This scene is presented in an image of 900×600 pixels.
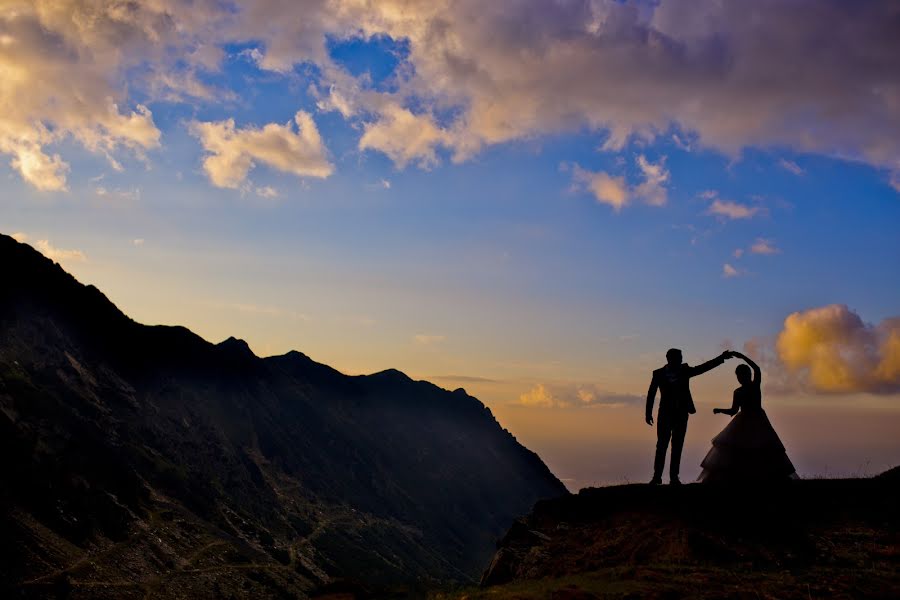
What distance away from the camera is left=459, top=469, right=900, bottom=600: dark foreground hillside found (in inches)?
526

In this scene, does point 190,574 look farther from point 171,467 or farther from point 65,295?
point 65,295

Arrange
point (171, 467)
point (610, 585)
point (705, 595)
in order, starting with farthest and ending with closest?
point (171, 467)
point (610, 585)
point (705, 595)

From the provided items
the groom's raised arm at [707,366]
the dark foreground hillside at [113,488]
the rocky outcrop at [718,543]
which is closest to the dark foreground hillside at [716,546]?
the rocky outcrop at [718,543]

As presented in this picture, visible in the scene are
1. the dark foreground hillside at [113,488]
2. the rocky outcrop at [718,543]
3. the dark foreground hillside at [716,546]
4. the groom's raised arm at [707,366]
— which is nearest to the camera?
the dark foreground hillside at [716,546]

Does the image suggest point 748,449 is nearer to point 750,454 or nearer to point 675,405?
point 750,454

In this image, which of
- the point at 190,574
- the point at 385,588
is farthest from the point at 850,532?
the point at 190,574

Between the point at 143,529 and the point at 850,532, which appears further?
the point at 143,529

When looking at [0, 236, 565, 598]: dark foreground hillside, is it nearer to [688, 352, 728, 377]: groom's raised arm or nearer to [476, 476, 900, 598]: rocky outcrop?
[476, 476, 900, 598]: rocky outcrop

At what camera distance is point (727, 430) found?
18391 millimetres

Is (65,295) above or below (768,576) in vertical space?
above

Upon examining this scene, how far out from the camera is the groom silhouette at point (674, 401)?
1938 centimetres

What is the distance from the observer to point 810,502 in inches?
702

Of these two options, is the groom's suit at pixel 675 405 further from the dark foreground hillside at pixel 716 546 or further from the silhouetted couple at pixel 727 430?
the dark foreground hillside at pixel 716 546

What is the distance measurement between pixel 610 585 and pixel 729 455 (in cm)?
604
